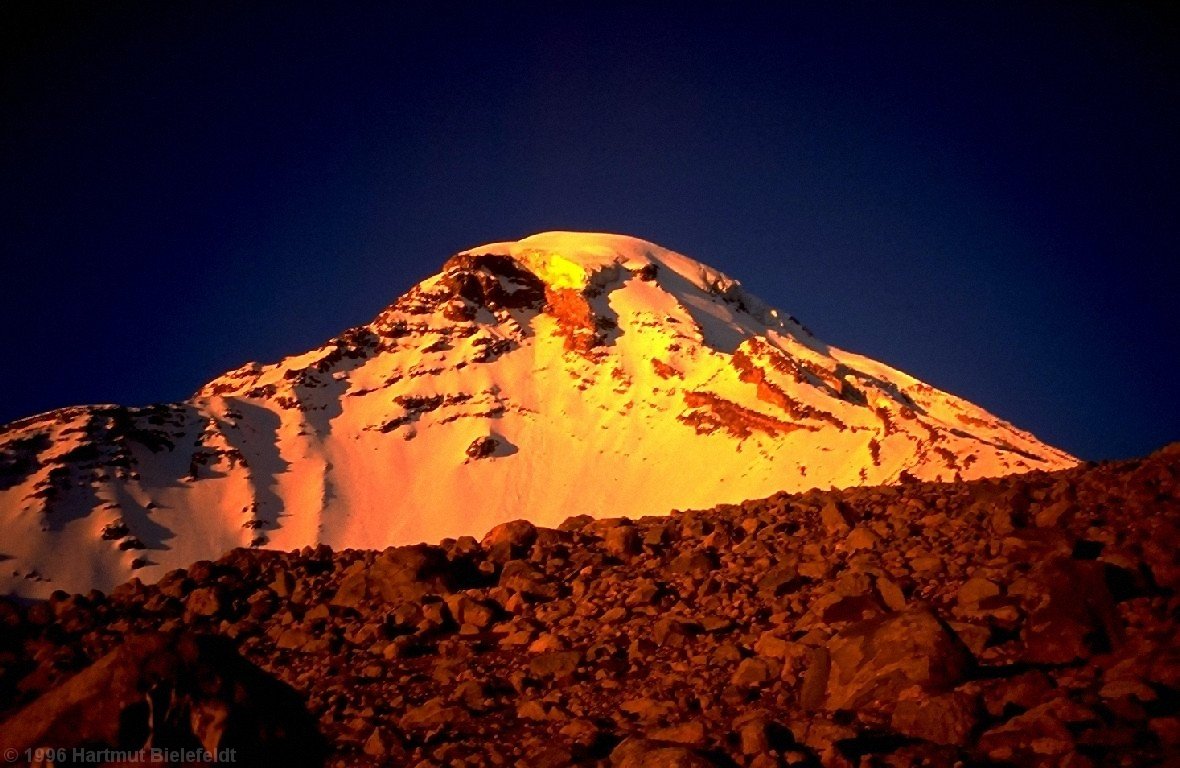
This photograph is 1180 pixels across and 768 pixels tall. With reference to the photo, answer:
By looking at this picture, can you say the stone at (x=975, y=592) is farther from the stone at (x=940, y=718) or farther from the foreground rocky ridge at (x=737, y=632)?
the stone at (x=940, y=718)

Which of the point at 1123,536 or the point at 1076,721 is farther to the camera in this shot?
the point at 1123,536

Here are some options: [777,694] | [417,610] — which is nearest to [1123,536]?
[777,694]

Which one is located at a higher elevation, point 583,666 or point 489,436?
point 489,436

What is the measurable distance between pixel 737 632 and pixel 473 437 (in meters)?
117

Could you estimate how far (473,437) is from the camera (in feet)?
401

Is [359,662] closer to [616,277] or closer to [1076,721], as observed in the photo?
[1076,721]

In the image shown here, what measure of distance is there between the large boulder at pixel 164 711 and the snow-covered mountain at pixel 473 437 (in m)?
84.9

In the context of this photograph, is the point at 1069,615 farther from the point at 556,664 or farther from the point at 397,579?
the point at 397,579

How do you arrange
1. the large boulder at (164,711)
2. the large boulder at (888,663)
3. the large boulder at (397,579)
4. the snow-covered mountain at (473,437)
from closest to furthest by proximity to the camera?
the large boulder at (164,711) → the large boulder at (888,663) → the large boulder at (397,579) → the snow-covered mountain at (473,437)

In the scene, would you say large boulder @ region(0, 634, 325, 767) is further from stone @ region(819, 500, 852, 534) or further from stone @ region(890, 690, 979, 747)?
stone @ region(819, 500, 852, 534)

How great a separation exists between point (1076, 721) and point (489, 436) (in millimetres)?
118866

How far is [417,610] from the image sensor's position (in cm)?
915

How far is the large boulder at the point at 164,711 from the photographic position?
4.45m

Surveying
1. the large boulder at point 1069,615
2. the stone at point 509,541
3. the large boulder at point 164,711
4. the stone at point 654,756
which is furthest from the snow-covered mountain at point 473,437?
the large boulder at point 164,711
